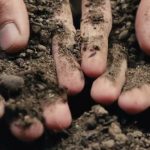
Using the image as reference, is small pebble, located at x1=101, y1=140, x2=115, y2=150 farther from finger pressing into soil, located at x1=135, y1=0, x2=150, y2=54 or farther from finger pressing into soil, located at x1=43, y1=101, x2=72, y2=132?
finger pressing into soil, located at x1=135, y1=0, x2=150, y2=54

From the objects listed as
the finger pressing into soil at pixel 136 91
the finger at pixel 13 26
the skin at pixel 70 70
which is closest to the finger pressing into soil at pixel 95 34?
the skin at pixel 70 70

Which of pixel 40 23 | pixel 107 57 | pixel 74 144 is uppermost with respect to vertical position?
pixel 40 23

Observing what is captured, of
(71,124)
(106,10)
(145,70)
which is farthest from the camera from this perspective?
(106,10)

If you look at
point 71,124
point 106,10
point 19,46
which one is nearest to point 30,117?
point 71,124

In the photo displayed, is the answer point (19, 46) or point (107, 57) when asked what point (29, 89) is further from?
point (107, 57)

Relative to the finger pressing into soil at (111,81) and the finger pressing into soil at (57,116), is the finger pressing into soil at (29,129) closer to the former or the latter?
the finger pressing into soil at (57,116)

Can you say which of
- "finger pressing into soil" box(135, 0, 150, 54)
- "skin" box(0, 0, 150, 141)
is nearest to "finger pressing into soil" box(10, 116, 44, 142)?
"skin" box(0, 0, 150, 141)

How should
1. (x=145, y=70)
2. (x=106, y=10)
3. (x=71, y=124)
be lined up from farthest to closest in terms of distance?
(x=106, y=10), (x=145, y=70), (x=71, y=124)
